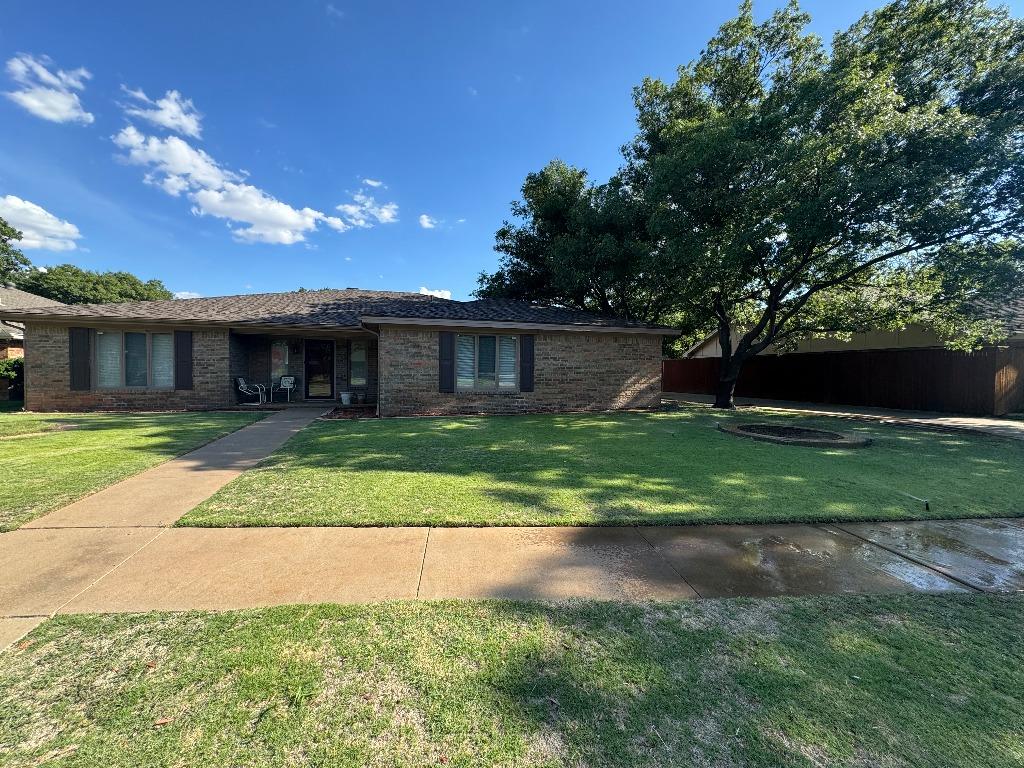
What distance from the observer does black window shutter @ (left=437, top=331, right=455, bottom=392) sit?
37.8ft

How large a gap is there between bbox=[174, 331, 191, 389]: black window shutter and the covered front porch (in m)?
1.35

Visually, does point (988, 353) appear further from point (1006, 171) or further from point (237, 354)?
point (237, 354)

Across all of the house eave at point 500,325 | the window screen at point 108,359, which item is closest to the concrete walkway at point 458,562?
the house eave at point 500,325

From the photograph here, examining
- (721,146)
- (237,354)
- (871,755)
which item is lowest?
(871,755)

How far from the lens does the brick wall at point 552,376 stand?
11.4 metres

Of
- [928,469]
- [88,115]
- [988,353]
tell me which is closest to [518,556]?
[928,469]

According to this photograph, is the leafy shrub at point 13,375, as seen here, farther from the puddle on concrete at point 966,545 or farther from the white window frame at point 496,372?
the puddle on concrete at point 966,545

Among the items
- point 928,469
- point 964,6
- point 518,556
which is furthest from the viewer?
point 964,6

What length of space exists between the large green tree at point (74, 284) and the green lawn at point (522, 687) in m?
49.6

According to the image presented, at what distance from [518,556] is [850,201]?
40.3ft

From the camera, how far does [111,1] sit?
352 inches

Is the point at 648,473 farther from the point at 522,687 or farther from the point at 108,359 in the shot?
the point at 108,359

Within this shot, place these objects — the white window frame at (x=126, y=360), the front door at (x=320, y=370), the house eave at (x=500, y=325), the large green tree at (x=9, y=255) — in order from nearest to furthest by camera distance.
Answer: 1. the house eave at (x=500, y=325)
2. the white window frame at (x=126, y=360)
3. the front door at (x=320, y=370)
4. the large green tree at (x=9, y=255)

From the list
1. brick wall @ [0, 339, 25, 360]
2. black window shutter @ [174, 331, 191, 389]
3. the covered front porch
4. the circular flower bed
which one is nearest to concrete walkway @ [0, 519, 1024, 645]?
the circular flower bed
